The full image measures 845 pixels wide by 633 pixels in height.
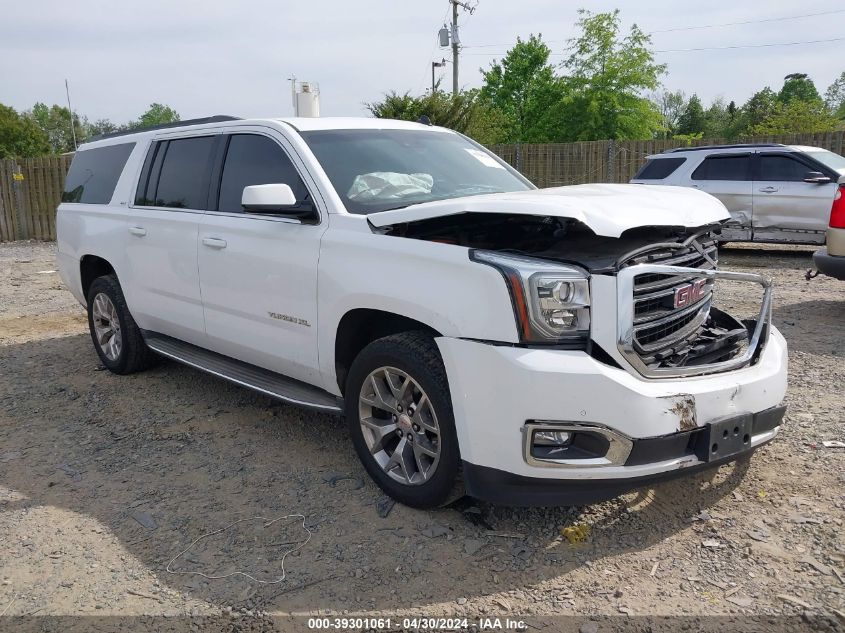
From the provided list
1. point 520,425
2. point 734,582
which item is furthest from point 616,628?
point 520,425

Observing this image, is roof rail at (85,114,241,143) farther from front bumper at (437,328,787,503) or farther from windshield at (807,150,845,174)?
windshield at (807,150,845,174)

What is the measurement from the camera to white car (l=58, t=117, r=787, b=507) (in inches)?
114

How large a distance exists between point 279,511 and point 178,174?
274 centimetres

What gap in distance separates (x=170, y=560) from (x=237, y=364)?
169 centimetres

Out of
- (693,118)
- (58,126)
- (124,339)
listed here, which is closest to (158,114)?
(58,126)

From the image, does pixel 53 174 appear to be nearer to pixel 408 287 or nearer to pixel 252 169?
pixel 252 169

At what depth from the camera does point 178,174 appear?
16.9 ft

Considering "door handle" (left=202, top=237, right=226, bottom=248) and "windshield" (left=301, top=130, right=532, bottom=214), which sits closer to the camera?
"windshield" (left=301, top=130, right=532, bottom=214)

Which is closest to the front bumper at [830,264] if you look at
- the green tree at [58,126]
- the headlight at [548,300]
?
the headlight at [548,300]

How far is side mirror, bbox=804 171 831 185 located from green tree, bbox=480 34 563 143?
3361cm

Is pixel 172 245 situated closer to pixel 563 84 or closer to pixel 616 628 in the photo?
pixel 616 628

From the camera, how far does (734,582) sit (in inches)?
112

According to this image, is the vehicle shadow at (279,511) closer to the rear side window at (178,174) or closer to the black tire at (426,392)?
the black tire at (426,392)

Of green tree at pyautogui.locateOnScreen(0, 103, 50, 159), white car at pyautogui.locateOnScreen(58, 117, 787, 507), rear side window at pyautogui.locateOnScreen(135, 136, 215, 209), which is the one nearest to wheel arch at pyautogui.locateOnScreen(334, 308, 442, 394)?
white car at pyautogui.locateOnScreen(58, 117, 787, 507)
